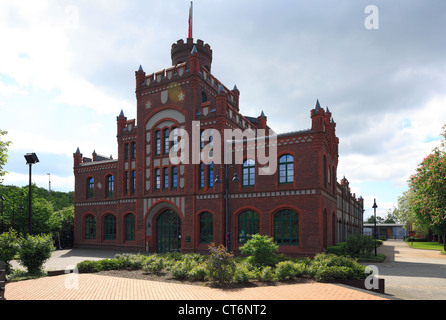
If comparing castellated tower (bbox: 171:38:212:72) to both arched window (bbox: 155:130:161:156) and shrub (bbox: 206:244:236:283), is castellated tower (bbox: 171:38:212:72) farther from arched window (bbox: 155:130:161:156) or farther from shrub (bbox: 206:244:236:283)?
shrub (bbox: 206:244:236:283)

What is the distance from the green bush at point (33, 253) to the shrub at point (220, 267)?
26.8 ft

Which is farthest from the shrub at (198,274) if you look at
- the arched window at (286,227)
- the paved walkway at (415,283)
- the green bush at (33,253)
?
the arched window at (286,227)

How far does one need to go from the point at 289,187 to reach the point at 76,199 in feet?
82.3

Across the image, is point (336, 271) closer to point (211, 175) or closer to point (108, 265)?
point (108, 265)

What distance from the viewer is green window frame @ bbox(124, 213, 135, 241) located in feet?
104

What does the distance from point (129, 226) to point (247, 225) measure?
12777mm

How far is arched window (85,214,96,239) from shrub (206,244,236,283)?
2558cm

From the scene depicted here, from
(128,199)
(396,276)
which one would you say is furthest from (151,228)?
(396,276)

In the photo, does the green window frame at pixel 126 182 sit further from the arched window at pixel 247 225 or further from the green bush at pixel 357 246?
the green bush at pixel 357 246

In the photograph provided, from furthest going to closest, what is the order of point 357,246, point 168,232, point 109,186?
point 109,186, point 168,232, point 357,246

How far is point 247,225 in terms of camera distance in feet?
84.2

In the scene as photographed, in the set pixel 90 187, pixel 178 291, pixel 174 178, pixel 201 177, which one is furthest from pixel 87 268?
pixel 90 187

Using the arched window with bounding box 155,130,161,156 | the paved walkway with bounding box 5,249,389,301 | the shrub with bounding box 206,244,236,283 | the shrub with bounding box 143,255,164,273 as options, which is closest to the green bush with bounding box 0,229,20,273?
the paved walkway with bounding box 5,249,389,301
